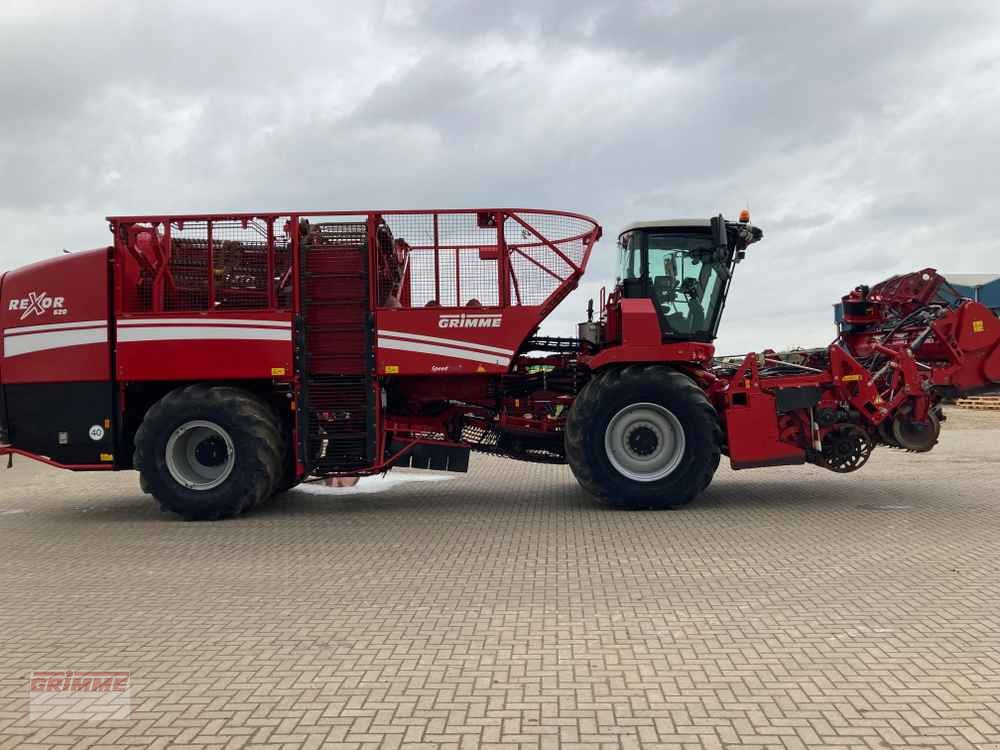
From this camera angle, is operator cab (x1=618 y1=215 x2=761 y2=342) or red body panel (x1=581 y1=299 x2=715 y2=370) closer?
red body panel (x1=581 y1=299 x2=715 y2=370)

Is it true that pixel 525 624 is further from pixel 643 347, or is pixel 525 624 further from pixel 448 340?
pixel 643 347

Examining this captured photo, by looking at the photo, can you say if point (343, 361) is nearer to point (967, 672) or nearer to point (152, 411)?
point (152, 411)

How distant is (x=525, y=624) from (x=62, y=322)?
7427 millimetres

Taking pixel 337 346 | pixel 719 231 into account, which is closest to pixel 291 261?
pixel 337 346

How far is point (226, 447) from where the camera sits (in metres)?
9.86

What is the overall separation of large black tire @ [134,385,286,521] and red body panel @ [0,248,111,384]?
1028 mm

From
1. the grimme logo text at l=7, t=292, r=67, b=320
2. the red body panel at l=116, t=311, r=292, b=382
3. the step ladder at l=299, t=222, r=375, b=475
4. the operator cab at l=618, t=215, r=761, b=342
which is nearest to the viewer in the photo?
the red body panel at l=116, t=311, r=292, b=382

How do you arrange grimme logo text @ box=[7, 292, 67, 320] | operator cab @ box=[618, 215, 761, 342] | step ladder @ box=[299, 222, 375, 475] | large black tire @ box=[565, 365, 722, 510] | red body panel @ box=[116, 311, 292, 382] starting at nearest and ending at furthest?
large black tire @ box=[565, 365, 722, 510] < red body panel @ box=[116, 311, 292, 382] < step ladder @ box=[299, 222, 375, 475] < grimme logo text @ box=[7, 292, 67, 320] < operator cab @ box=[618, 215, 761, 342]

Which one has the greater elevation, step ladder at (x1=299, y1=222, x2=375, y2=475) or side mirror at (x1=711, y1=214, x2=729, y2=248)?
side mirror at (x1=711, y1=214, x2=729, y2=248)

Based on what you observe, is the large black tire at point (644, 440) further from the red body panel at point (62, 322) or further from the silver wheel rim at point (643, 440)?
the red body panel at point (62, 322)

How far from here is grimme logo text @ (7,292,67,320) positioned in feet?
32.8

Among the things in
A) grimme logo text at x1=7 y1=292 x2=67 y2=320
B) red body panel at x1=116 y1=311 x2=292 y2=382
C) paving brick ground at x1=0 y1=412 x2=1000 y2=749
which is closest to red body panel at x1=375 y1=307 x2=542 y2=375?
red body panel at x1=116 y1=311 x2=292 y2=382

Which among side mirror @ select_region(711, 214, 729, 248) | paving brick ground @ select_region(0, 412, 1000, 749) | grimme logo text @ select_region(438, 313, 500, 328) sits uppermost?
side mirror @ select_region(711, 214, 729, 248)

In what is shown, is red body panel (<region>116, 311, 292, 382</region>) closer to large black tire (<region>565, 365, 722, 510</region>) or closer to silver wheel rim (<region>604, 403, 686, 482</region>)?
large black tire (<region>565, 365, 722, 510</region>)
